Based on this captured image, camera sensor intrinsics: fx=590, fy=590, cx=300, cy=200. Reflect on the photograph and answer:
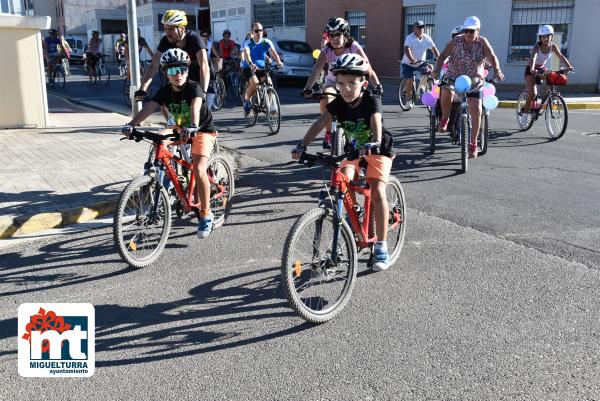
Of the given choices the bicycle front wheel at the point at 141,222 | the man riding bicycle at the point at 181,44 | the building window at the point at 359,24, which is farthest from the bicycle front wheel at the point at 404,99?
the building window at the point at 359,24

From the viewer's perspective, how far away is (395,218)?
5.07 meters

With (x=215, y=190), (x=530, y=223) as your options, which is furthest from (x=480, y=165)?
(x=215, y=190)

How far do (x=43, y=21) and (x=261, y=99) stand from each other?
4.43 metres

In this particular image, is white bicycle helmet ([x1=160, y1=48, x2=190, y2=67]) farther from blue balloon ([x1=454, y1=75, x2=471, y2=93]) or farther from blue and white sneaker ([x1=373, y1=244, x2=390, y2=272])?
blue balloon ([x1=454, y1=75, x2=471, y2=93])

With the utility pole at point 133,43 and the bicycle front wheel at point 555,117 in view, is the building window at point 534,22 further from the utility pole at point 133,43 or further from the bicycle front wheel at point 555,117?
the utility pole at point 133,43

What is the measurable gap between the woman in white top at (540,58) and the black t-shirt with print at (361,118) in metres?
7.36

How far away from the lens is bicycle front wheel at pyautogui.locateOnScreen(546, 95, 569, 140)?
1061 cm

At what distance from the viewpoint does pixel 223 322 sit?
159 inches

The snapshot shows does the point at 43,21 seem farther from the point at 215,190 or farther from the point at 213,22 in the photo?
the point at 213,22

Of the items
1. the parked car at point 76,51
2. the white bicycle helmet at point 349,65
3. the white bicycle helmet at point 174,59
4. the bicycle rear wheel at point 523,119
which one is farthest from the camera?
the parked car at point 76,51

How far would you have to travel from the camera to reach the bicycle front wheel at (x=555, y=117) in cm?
1061

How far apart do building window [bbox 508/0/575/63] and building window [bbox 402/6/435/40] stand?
342 cm

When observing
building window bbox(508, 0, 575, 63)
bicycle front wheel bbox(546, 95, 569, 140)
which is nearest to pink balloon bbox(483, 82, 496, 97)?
bicycle front wheel bbox(546, 95, 569, 140)

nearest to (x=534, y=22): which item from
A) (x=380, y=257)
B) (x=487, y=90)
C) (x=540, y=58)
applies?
(x=540, y=58)
